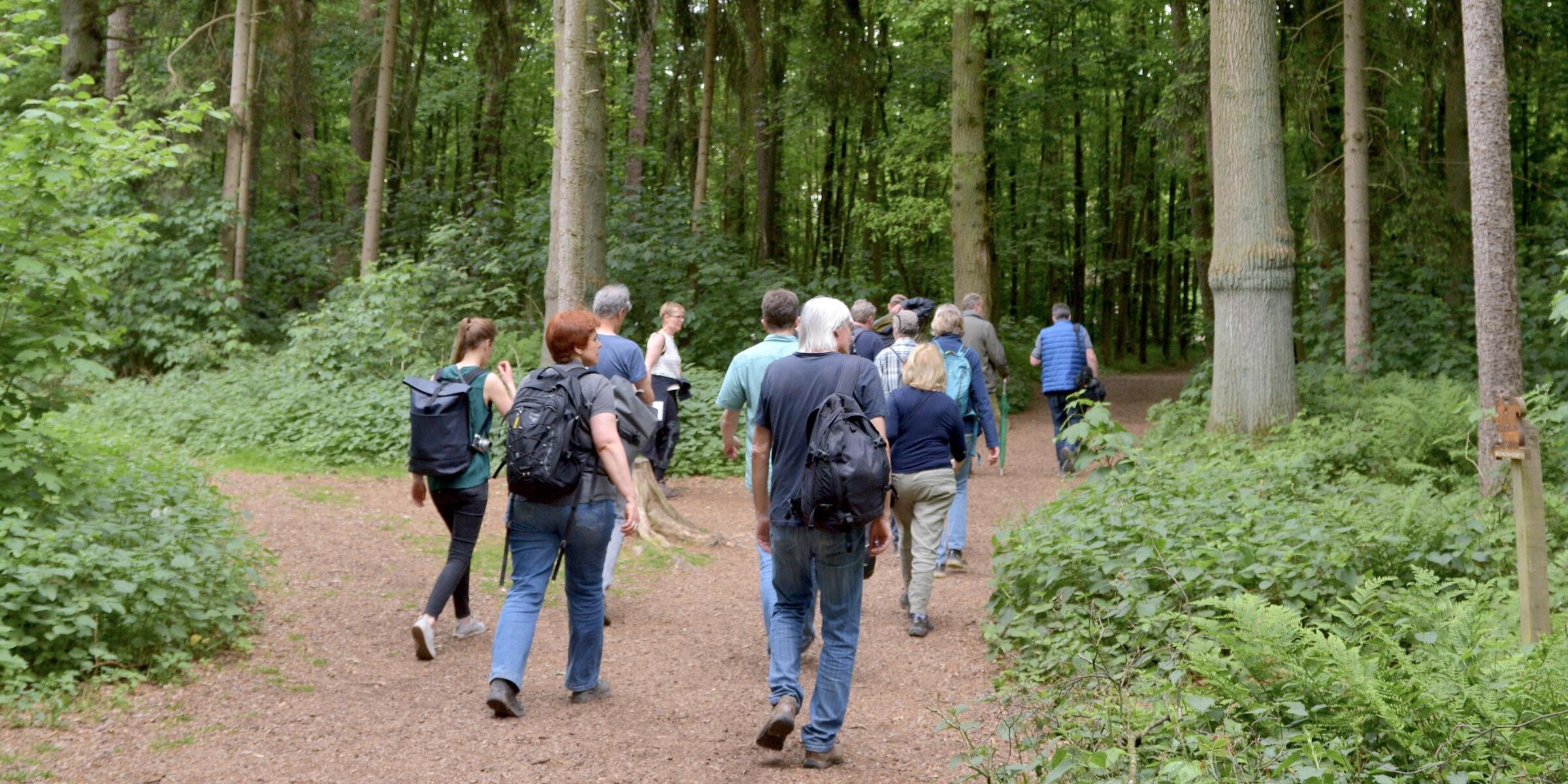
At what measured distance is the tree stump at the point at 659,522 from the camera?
9703mm

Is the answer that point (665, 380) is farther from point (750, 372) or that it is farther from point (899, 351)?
point (750, 372)

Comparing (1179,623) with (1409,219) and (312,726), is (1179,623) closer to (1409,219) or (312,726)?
(312,726)

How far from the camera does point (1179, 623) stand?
5.64 metres

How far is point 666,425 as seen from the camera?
9.36m

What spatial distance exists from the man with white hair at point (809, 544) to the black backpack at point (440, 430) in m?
1.98

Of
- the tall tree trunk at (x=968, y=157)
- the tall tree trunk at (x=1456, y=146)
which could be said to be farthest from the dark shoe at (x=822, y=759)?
the tall tree trunk at (x=968, y=157)

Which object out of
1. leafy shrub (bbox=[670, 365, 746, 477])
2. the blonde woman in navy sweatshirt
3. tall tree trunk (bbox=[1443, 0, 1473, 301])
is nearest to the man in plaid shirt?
the blonde woman in navy sweatshirt

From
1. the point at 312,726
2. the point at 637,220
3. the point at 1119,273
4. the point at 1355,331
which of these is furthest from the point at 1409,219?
the point at 1119,273

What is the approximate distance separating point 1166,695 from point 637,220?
15899mm

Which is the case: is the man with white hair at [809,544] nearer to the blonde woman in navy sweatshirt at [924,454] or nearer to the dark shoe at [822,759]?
the dark shoe at [822,759]

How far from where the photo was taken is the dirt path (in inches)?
189

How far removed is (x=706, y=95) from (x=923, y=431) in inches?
537

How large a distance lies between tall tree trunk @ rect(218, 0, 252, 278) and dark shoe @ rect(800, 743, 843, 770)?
16133mm

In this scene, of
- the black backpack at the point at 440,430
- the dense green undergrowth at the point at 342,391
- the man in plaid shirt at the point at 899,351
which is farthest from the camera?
the dense green undergrowth at the point at 342,391
